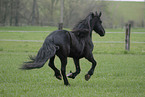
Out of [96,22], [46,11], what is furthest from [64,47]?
[46,11]

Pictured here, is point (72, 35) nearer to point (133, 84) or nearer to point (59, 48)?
point (59, 48)

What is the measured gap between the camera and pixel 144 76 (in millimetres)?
8023

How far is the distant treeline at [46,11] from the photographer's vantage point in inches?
1779

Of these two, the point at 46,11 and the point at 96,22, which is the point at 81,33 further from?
the point at 46,11

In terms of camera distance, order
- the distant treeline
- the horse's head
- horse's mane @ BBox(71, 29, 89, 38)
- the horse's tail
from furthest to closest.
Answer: the distant treeline, the horse's head, horse's mane @ BBox(71, 29, 89, 38), the horse's tail

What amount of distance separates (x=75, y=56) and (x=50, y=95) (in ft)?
5.18

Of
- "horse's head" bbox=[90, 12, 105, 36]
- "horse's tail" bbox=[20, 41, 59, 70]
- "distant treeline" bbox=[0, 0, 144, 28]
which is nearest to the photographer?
"horse's tail" bbox=[20, 41, 59, 70]

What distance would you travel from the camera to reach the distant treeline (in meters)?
45.2

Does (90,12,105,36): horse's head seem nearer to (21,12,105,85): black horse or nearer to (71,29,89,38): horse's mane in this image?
(21,12,105,85): black horse

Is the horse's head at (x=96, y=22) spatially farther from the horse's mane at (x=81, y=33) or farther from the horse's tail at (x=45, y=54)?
the horse's tail at (x=45, y=54)

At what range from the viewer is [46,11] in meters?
56.7

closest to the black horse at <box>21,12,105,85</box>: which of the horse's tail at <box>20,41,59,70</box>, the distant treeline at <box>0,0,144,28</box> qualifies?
the horse's tail at <box>20,41,59,70</box>

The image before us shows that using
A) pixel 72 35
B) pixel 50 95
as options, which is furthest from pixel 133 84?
pixel 50 95

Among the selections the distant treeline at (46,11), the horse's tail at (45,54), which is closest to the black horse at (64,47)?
the horse's tail at (45,54)
